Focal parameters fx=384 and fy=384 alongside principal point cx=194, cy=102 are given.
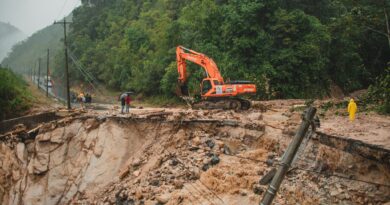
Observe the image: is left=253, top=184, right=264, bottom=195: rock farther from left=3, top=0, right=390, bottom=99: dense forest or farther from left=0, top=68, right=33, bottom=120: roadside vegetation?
left=0, top=68, right=33, bottom=120: roadside vegetation

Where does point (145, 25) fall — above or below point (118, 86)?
above

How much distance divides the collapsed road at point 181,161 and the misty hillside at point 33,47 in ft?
356

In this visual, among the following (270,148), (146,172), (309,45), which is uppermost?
(309,45)

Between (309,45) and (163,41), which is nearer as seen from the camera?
(309,45)

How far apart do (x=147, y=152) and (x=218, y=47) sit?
1559cm

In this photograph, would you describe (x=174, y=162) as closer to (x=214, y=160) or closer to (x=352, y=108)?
(x=214, y=160)

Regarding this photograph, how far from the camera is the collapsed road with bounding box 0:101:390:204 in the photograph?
38.8 ft

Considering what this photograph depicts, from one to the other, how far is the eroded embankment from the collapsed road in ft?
0.12

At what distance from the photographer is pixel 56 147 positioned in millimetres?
18922

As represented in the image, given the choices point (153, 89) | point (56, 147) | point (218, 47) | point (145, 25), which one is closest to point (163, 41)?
point (153, 89)

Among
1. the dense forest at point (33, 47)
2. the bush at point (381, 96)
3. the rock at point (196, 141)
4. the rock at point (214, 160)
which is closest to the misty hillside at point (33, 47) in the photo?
the dense forest at point (33, 47)

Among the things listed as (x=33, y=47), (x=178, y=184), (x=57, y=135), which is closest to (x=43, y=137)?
(x=57, y=135)

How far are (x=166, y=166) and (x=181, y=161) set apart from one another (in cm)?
59

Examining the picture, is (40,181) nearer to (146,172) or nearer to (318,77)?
(146,172)
